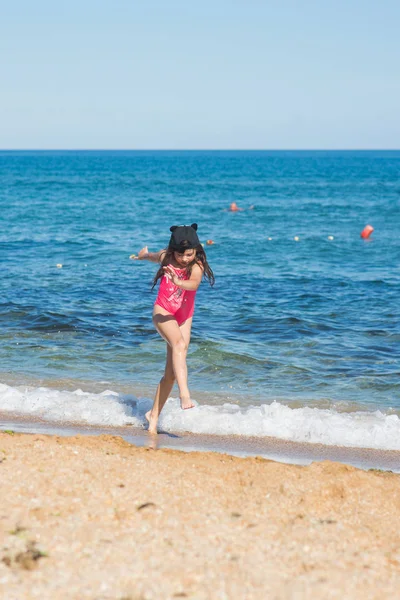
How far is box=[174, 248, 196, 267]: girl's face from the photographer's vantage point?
6.74 meters

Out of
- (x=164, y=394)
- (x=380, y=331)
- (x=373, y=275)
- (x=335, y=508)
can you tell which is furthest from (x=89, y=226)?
(x=335, y=508)

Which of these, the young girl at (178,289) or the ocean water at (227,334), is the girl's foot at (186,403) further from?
the ocean water at (227,334)

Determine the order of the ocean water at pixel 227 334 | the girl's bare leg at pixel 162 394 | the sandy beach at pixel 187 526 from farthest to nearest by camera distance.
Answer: the ocean water at pixel 227 334, the girl's bare leg at pixel 162 394, the sandy beach at pixel 187 526

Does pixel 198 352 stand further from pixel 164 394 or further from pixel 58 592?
pixel 58 592

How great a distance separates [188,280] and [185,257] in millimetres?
211

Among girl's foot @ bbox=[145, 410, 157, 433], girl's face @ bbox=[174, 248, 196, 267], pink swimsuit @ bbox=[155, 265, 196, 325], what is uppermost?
girl's face @ bbox=[174, 248, 196, 267]

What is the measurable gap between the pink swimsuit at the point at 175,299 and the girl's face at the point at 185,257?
236 mm

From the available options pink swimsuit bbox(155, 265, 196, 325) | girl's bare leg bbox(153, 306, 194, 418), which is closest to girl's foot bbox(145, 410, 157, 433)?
girl's bare leg bbox(153, 306, 194, 418)

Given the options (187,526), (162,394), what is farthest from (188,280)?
(187,526)

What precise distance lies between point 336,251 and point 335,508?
20.0 meters

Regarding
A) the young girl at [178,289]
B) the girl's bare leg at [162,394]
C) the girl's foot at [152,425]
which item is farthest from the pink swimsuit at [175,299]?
the girl's foot at [152,425]

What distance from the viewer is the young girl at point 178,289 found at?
674 cm

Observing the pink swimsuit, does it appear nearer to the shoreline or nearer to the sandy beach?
the shoreline

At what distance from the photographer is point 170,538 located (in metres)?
4.59
